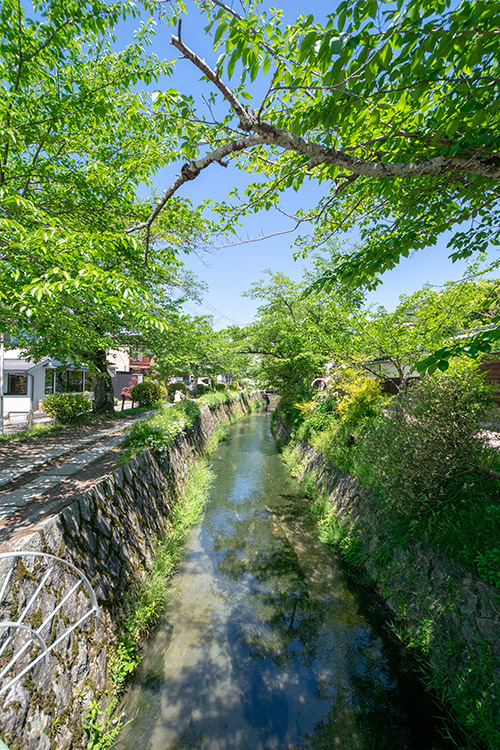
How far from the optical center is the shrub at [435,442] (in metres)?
4.37

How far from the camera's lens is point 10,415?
1524cm

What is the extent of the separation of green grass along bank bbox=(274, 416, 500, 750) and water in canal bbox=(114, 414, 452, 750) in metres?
0.42

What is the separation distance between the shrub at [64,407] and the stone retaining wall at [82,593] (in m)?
6.03

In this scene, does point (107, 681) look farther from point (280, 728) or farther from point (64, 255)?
point (64, 255)

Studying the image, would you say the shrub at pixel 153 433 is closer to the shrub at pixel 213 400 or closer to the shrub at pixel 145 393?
the shrub at pixel 213 400

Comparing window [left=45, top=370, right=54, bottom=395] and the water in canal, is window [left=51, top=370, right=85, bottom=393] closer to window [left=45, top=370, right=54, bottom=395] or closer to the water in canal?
window [left=45, top=370, right=54, bottom=395]

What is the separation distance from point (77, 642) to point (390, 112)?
7.01 meters

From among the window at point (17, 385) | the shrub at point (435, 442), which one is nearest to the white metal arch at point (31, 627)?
the shrub at point (435, 442)

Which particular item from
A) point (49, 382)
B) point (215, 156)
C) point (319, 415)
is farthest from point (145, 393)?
point (215, 156)

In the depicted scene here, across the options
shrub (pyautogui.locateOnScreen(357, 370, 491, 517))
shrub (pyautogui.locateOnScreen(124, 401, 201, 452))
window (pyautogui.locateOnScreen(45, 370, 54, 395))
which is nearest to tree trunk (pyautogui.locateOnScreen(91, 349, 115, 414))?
shrub (pyautogui.locateOnScreen(124, 401, 201, 452))

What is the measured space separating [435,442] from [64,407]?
11.8 metres

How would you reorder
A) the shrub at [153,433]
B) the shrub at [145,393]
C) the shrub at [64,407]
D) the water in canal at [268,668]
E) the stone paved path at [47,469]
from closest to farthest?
1. the water in canal at [268,668]
2. the stone paved path at [47,469]
3. the shrub at [153,433]
4. the shrub at [64,407]
5. the shrub at [145,393]

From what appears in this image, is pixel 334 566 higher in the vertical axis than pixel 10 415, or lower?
lower

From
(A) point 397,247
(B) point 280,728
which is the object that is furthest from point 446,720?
(A) point 397,247
